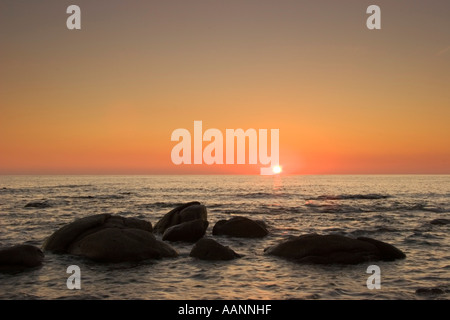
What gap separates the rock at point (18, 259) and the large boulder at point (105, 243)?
1872 millimetres

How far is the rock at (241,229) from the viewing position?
20.3 meters

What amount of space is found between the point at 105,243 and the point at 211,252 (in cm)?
422

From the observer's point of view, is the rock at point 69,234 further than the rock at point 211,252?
Yes

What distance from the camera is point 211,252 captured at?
567 inches

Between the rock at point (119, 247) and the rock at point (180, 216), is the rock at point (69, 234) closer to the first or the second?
the rock at point (119, 247)

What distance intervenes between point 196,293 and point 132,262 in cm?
439

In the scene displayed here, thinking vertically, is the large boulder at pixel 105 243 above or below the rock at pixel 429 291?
above

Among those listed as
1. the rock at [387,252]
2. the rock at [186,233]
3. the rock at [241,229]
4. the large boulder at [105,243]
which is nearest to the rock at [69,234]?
the large boulder at [105,243]
